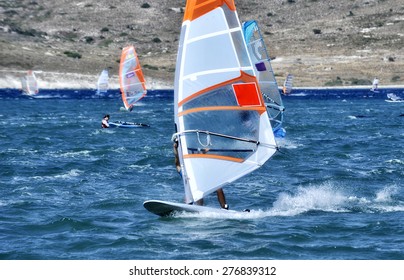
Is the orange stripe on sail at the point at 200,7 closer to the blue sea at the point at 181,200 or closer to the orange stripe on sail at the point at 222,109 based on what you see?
the orange stripe on sail at the point at 222,109

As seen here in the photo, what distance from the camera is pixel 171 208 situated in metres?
21.4

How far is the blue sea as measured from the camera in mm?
19094

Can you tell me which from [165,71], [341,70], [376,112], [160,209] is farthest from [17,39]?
[160,209]

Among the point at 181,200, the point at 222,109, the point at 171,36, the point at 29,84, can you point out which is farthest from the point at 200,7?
the point at 171,36

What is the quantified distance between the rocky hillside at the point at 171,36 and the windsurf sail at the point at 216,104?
88.6m

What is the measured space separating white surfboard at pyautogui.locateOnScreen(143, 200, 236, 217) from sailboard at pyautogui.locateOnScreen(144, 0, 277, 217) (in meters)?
0.25

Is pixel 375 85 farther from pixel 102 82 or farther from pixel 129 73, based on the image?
pixel 129 73

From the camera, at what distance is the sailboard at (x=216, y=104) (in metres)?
20.6

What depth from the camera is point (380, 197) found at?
85.0 ft

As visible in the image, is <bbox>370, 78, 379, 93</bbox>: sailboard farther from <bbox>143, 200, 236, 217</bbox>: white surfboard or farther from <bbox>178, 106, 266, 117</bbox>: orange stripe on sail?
<bbox>178, 106, 266, 117</bbox>: orange stripe on sail

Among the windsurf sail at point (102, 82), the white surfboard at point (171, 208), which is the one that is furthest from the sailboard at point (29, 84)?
the white surfboard at point (171, 208)

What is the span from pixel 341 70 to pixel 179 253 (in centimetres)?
10465

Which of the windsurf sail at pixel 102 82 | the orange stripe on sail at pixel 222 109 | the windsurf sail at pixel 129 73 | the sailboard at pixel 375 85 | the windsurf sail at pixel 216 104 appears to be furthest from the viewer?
the sailboard at pixel 375 85

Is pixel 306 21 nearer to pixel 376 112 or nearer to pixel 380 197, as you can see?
pixel 376 112
